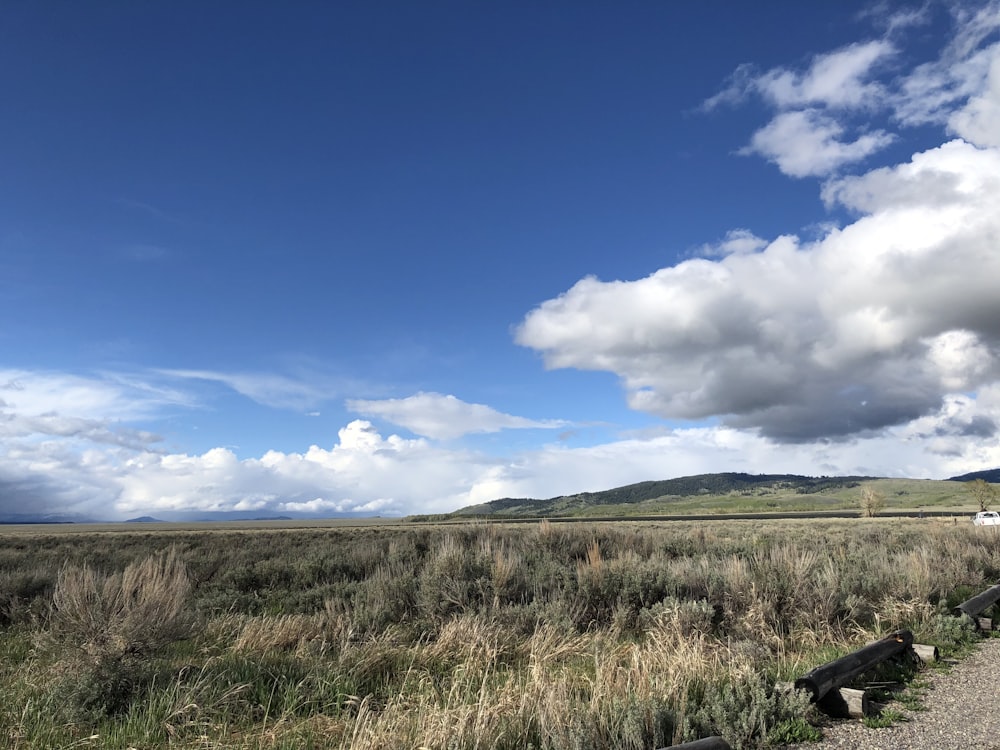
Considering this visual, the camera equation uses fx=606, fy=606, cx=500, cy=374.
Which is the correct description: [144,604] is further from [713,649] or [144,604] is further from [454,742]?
[713,649]

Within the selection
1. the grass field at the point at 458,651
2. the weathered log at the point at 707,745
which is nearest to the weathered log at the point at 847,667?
the grass field at the point at 458,651

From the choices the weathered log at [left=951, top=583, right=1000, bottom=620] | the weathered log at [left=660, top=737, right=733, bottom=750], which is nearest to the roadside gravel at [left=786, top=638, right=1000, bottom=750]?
the weathered log at [left=660, top=737, right=733, bottom=750]

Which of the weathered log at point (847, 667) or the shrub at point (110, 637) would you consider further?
the shrub at point (110, 637)

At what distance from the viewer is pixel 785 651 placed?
9398mm

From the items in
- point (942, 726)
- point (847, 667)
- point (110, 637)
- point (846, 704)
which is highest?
point (110, 637)

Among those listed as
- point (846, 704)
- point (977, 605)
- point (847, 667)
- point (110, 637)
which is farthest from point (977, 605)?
point (110, 637)

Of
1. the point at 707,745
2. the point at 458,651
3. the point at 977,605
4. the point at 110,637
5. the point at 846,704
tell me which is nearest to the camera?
the point at 707,745

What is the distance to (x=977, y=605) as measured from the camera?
11344mm

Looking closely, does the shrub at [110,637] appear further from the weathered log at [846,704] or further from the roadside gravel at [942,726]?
the weathered log at [846,704]

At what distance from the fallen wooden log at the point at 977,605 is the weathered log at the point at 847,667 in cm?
349

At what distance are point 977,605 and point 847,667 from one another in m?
6.67

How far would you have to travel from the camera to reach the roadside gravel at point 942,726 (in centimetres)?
565

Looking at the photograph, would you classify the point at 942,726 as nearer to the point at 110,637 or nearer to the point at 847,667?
the point at 847,667

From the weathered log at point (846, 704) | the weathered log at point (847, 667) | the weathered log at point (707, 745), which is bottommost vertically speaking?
the weathered log at point (846, 704)
